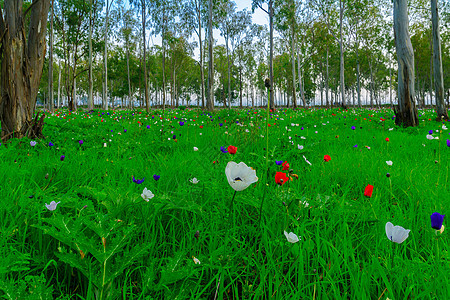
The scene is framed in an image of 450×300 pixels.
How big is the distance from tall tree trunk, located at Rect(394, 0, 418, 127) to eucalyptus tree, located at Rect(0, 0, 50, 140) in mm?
8274

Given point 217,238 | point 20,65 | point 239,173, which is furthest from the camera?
point 20,65

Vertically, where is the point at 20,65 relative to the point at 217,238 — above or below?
above

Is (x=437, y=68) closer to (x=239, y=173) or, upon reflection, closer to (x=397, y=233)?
(x=397, y=233)

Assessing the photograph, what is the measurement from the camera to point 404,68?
662cm

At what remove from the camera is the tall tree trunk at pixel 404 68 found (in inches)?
257

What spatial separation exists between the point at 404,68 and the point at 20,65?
8.65m

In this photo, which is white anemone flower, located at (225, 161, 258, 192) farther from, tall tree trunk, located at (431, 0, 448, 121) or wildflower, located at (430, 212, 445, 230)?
tall tree trunk, located at (431, 0, 448, 121)

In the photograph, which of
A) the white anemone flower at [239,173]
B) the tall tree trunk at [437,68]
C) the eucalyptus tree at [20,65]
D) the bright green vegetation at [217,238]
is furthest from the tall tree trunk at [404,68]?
the eucalyptus tree at [20,65]

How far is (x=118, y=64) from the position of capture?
1371 inches

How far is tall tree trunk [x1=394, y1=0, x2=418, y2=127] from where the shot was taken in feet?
21.4

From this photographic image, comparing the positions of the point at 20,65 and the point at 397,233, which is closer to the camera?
the point at 397,233

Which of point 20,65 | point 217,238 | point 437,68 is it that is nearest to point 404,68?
point 437,68

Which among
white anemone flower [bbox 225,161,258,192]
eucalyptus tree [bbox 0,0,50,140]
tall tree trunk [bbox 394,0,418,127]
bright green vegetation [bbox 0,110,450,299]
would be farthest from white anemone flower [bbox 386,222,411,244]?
tall tree trunk [bbox 394,0,418,127]

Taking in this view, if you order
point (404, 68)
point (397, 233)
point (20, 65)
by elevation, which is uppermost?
point (404, 68)
